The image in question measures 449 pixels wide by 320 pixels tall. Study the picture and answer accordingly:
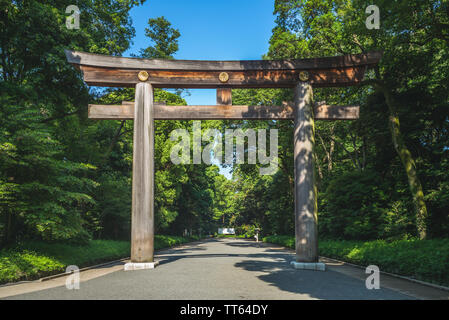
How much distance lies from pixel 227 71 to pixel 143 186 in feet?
16.8

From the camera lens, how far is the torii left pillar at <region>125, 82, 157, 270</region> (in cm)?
1061

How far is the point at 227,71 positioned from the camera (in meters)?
11.7

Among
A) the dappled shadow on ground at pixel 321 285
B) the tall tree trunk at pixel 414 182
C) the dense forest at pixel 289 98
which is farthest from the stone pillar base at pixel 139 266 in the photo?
the tall tree trunk at pixel 414 182

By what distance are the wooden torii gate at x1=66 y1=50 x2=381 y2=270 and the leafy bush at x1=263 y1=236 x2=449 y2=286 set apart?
2.73 meters

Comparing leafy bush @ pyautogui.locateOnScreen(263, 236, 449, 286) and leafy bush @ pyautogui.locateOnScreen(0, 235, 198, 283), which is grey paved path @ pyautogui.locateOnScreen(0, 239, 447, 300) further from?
leafy bush @ pyautogui.locateOnScreen(0, 235, 198, 283)

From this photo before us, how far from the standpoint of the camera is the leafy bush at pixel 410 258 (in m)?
8.41

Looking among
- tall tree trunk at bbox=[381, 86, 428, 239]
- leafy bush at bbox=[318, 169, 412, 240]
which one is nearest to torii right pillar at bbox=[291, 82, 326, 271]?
tall tree trunk at bbox=[381, 86, 428, 239]

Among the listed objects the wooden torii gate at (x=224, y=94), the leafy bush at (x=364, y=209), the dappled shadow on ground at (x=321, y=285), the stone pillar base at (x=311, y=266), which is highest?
the wooden torii gate at (x=224, y=94)

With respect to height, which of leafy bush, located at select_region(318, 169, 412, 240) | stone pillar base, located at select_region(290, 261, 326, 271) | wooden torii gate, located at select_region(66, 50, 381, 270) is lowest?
stone pillar base, located at select_region(290, 261, 326, 271)

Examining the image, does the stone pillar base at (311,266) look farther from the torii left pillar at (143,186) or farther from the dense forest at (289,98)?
the dense forest at (289,98)

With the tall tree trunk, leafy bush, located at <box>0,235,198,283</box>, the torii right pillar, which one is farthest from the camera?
the tall tree trunk

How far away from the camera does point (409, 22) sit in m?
11.3

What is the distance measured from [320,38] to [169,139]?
16.5 meters
